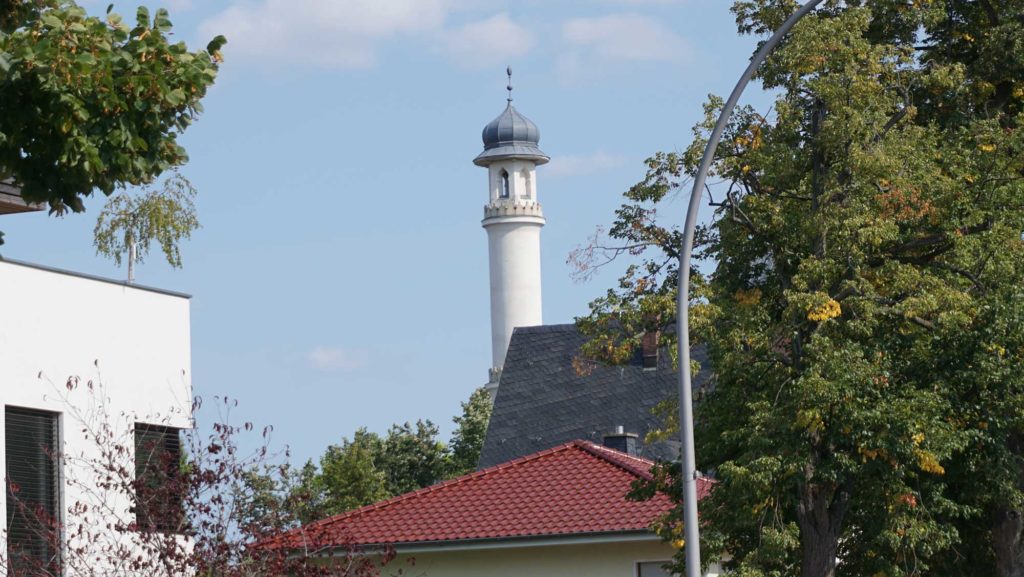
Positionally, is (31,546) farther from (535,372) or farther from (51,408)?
(535,372)

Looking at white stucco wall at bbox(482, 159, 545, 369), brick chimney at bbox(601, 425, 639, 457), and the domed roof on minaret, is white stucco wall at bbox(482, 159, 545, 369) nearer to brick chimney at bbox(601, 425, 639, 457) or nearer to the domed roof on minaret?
the domed roof on minaret

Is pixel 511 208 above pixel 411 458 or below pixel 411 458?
above

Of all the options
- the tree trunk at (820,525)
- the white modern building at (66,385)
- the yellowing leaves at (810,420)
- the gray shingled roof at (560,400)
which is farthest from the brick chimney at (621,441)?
the white modern building at (66,385)

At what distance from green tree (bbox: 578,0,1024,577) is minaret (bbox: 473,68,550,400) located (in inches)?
2078

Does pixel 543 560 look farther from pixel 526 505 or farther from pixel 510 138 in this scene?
pixel 510 138

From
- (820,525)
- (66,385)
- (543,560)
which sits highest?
(66,385)

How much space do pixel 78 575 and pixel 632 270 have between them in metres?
8.75

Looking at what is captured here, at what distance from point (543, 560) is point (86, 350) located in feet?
35.5

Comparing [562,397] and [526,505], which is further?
[562,397]

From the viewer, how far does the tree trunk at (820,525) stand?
21.3m

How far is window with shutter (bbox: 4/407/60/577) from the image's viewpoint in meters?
18.8

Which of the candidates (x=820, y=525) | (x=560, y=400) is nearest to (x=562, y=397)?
(x=560, y=400)

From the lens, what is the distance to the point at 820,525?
21438 mm

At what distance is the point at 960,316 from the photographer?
2069 centimetres
